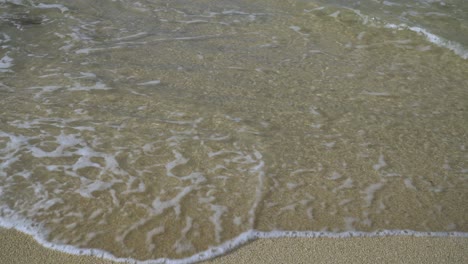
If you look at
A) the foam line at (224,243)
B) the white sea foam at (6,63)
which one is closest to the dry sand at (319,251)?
the foam line at (224,243)

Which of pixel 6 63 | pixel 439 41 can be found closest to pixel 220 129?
pixel 6 63

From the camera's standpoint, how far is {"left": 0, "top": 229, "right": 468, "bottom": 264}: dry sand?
8.45 feet

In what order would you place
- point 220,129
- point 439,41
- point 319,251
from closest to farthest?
1. point 319,251
2. point 220,129
3. point 439,41

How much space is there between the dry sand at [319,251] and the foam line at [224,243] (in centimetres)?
3

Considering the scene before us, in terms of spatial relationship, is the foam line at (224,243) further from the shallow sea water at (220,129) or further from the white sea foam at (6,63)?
the white sea foam at (6,63)

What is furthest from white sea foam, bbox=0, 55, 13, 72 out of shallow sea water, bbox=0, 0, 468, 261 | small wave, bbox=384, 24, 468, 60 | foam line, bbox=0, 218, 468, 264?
small wave, bbox=384, 24, 468, 60

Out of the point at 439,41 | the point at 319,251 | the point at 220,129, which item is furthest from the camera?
the point at 439,41

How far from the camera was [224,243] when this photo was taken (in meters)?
2.71

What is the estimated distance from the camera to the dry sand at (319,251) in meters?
2.58

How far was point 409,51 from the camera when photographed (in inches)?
219

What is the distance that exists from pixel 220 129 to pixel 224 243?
3.98 ft

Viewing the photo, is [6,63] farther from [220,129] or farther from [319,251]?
[319,251]

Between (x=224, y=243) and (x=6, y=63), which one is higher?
(x=224, y=243)

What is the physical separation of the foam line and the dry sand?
3 centimetres
